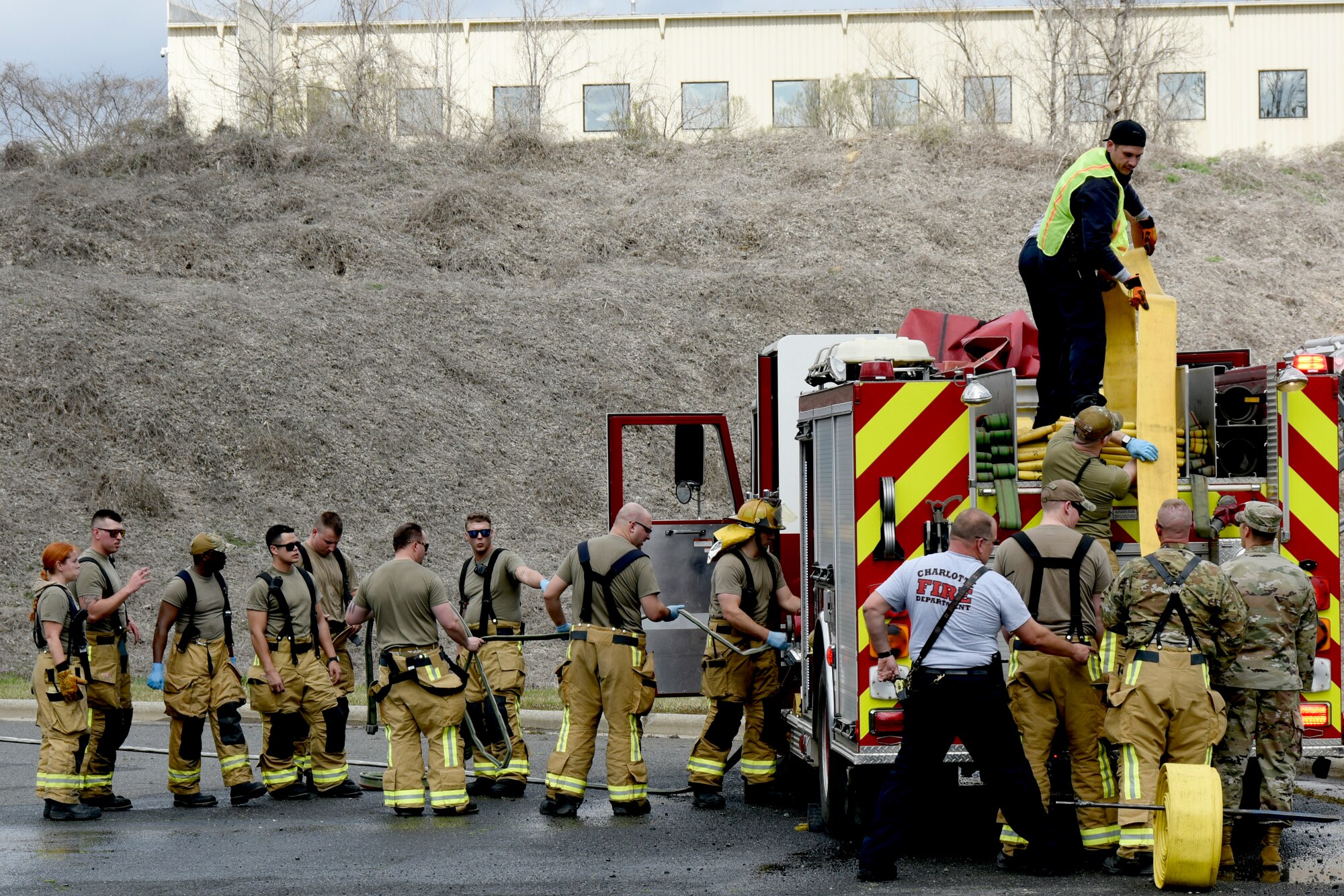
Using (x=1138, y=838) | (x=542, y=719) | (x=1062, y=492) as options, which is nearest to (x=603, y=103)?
(x=542, y=719)

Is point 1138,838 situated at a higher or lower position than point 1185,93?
lower

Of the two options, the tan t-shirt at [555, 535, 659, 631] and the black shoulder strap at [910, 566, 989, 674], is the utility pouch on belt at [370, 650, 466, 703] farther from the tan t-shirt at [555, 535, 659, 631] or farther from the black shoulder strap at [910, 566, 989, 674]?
the black shoulder strap at [910, 566, 989, 674]

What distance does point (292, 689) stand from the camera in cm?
947

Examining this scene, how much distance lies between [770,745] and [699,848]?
1.64 m

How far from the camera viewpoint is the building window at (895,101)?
33.6 meters

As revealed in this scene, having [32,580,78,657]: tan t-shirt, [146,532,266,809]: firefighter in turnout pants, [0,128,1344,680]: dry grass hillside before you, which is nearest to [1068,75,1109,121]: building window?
[0,128,1344,680]: dry grass hillside

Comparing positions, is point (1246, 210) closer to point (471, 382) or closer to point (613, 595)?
point (471, 382)

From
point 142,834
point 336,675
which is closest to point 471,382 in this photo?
point 336,675

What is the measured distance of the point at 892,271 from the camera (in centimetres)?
2666

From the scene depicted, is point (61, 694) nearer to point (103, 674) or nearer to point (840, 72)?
point (103, 674)

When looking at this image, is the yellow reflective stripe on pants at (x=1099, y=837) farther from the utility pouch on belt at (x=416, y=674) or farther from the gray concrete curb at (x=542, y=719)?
the gray concrete curb at (x=542, y=719)

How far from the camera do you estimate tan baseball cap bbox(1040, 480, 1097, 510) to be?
6.74 meters

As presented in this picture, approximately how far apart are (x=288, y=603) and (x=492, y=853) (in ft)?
9.21

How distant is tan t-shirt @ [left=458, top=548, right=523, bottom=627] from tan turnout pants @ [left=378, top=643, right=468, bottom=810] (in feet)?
3.11
